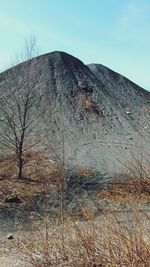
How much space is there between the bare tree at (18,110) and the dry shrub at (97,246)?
15.0m

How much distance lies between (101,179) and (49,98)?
42.9 feet

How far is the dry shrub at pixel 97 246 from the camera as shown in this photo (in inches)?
242

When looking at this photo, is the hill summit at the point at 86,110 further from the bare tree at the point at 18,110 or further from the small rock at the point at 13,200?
the small rock at the point at 13,200

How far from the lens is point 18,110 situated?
23672mm

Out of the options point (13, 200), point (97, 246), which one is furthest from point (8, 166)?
point (97, 246)

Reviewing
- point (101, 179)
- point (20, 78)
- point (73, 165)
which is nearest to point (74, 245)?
point (101, 179)

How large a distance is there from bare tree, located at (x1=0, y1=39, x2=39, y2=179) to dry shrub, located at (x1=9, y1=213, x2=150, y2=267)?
1496cm

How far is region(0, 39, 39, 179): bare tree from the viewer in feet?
77.4

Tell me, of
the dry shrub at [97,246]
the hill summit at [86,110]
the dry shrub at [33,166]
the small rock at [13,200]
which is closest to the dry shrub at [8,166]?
the dry shrub at [33,166]

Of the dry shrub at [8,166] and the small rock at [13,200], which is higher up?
the dry shrub at [8,166]

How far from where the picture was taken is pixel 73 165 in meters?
24.6

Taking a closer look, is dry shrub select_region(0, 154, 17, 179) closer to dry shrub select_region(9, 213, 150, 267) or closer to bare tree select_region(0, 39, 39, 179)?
bare tree select_region(0, 39, 39, 179)

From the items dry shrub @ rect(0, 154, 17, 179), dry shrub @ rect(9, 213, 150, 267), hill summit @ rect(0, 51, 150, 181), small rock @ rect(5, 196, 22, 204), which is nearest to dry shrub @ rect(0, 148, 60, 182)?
dry shrub @ rect(0, 154, 17, 179)

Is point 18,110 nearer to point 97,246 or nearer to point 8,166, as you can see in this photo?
point 8,166
